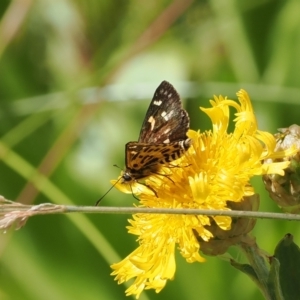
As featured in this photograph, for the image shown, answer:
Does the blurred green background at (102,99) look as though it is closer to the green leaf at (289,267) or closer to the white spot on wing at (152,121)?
the white spot on wing at (152,121)

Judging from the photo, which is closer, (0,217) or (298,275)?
(0,217)

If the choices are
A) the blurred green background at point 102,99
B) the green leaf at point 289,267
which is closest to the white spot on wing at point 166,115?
the green leaf at point 289,267

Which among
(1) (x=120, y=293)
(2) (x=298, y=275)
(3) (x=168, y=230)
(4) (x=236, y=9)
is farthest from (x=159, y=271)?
(4) (x=236, y=9)

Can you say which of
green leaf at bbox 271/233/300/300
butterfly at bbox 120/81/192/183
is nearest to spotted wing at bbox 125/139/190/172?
butterfly at bbox 120/81/192/183

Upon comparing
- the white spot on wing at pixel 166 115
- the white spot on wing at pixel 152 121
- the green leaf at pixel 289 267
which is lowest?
the green leaf at pixel 289 267

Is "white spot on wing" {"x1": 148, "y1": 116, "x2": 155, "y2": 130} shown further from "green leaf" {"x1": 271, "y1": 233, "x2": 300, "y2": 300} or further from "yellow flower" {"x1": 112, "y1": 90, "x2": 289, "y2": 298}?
"green leaf" {"x1": 271, "y1": 233, "x2": 300, "y2": 300}

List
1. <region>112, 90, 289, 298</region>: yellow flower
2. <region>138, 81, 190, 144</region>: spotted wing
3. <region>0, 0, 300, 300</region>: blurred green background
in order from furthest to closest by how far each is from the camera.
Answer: <region>0, 0, 300, 300</region>: blurred green background → <region>138, 81, 190, 144</region>: spotted wing → <region>112, 90, 289, 298</region>: yellow flower

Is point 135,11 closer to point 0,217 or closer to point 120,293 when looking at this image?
point 120,293
